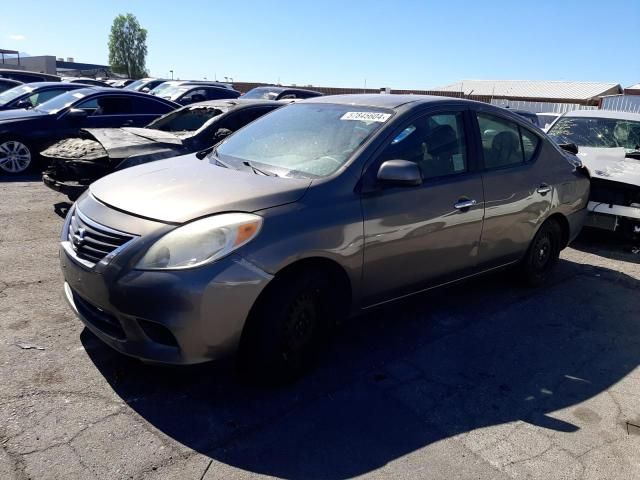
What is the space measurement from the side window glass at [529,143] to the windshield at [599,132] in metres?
3.06

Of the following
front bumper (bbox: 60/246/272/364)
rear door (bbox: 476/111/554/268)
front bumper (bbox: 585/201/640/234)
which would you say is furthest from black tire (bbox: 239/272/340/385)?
front bumper (bbox: 585/201/640/234)

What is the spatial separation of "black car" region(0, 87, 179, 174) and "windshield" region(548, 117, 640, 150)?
22.8ft

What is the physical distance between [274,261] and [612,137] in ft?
22.1

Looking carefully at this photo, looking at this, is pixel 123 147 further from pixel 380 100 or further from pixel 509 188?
pixel 509 188

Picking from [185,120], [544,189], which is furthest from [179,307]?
[185,120]

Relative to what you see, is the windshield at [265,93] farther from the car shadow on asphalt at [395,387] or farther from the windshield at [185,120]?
the car shadow on asphalt at [395,387]

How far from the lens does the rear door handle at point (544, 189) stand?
191 inches

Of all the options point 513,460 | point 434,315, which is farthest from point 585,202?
point 513,460

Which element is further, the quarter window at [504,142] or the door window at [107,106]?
the door window at [107,106]

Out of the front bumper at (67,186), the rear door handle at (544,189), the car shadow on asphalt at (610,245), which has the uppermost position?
the rear door handle at (544,189)

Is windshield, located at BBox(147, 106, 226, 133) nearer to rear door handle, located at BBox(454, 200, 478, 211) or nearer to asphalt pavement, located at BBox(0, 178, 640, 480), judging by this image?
asphalt pavement, located at BBox(0, 178, 640, 480)

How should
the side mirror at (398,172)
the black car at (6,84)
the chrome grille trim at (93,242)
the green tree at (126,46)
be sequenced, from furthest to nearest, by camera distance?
the green tree at (126,46) → the black car at (6,84) → the side mirror at (398,172) → the chrome grille trim at (93,242)

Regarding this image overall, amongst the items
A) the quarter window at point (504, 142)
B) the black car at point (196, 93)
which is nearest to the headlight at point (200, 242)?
the quarter window at point (504, 142)

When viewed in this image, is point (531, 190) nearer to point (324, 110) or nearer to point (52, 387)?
point (324, 110)
